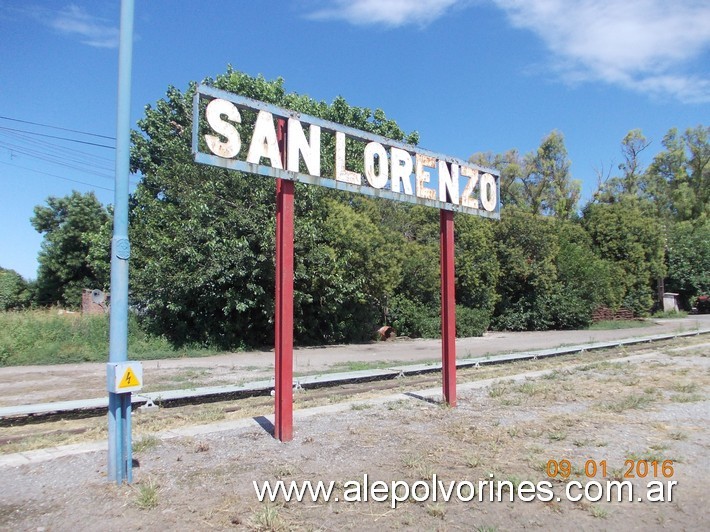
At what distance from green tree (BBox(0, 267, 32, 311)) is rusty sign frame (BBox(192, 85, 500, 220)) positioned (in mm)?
36916

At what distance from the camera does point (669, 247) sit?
4694 centimetres

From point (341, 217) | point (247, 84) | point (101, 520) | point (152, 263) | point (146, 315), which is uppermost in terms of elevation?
point (247, 84)

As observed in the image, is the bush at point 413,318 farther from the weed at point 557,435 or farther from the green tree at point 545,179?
the green tree at point 545,179

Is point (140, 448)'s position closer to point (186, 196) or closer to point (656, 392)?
point (656, 392)

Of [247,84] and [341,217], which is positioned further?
[247,84]

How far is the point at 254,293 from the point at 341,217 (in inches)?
176

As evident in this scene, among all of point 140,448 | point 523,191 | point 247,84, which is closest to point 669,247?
point 523,191

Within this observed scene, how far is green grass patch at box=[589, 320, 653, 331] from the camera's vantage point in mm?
31938

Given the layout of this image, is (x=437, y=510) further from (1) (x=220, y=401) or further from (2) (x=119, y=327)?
(1) (x=220, y=401)

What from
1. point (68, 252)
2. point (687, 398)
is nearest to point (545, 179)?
point (68, 252)

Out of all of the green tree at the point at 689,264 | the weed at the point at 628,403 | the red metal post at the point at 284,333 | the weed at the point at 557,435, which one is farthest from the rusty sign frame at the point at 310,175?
the green tree at the point at 689,264

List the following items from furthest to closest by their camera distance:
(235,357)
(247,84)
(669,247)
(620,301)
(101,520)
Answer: (669,247), (620,301), (247,84), (235,357), (101,520)

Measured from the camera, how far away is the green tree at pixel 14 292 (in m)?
38.7

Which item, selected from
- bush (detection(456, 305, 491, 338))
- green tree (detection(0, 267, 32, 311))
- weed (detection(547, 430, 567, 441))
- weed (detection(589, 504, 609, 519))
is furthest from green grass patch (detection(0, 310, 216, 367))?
green tree (detection(0, 267, 32, 311))
